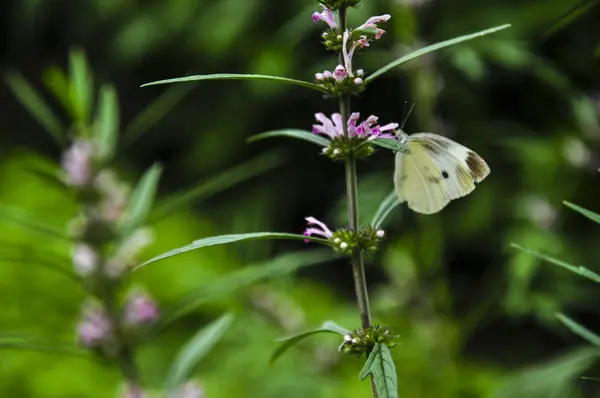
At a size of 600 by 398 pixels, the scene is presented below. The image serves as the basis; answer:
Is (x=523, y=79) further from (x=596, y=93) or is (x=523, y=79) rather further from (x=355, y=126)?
(x=355, y=126)

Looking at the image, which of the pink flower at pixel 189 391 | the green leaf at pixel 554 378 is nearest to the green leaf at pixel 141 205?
Result: the pink flower at pixel 189 391

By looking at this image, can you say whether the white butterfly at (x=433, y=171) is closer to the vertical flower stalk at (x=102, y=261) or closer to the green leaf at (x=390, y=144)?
the green leaf at (x=390, y=144)

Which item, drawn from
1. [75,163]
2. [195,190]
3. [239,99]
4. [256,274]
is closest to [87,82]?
[75,163]

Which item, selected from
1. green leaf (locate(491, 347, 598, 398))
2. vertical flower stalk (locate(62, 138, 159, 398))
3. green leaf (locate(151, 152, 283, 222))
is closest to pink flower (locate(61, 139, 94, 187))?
vertical flower stalk (locate(62, 138, 159, 398))

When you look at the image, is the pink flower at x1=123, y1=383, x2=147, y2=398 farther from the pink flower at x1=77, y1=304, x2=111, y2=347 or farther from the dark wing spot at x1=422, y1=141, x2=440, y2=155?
the dark wing spot at x1=422, y1=141, x2=440, y2=155

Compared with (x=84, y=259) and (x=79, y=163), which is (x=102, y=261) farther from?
(x=79, y=163)

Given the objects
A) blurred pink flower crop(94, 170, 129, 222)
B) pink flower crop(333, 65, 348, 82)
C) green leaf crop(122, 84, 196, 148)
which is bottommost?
pink flower crop(333, 65, 348, 82)
